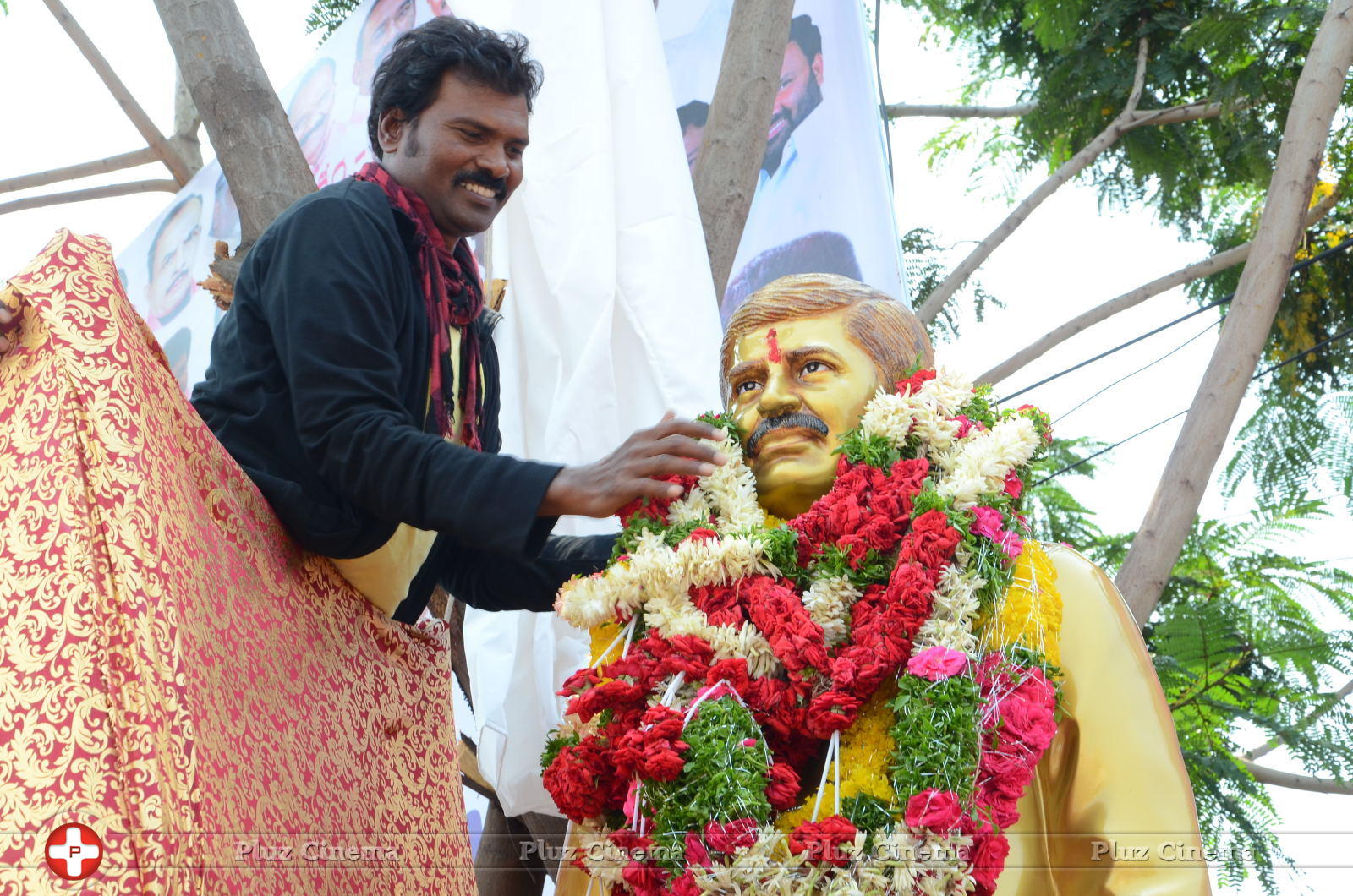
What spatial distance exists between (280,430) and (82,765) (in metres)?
0.91

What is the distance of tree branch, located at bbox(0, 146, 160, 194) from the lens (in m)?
6.62

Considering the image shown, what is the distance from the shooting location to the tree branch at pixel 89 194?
20.5 ft

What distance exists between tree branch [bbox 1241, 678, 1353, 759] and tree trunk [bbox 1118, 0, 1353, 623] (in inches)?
38.2

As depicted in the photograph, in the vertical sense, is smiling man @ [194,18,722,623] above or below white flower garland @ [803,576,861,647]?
above

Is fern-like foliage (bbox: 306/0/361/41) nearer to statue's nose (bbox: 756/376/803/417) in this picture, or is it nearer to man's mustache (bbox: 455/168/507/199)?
man's mustache (bbox: 455/168/507/199)

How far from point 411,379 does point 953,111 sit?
16.9ft

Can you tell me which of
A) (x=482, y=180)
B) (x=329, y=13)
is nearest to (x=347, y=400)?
(x=482, y=180)

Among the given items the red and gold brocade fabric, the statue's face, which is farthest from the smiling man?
the statue's face

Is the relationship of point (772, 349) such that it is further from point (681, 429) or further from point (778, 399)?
point (681, 429)

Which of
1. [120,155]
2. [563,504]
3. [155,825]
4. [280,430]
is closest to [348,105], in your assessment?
[120,155]

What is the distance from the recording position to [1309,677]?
543 cm

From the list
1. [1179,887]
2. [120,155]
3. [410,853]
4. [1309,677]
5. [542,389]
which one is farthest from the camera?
[120,155]

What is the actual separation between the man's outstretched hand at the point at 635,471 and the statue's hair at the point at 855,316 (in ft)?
1.88

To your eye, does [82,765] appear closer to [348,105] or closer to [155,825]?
[155,825]
